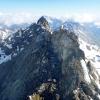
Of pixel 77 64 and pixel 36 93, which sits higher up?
pixel 77 64

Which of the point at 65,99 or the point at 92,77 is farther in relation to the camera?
the point at 92,77

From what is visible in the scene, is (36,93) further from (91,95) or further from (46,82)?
(91,95)

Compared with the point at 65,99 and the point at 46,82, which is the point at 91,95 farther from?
the point at 46,82

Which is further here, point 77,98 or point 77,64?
point 77,64

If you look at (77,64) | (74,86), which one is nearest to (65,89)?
(74,86)

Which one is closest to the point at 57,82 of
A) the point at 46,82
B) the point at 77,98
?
the point at 46,82

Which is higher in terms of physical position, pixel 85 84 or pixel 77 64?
pixel 77 64

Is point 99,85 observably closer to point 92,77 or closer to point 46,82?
point 92,77

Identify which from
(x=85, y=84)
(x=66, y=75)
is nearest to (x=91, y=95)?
(x=85, y=84)
